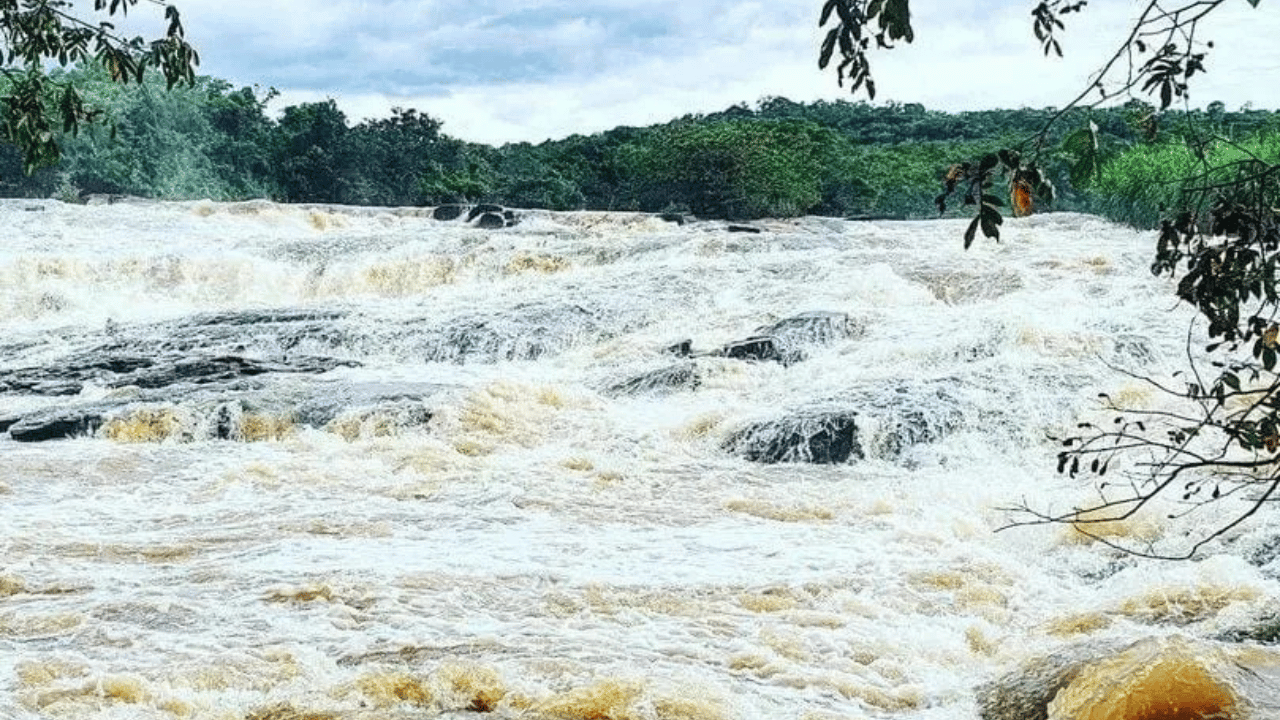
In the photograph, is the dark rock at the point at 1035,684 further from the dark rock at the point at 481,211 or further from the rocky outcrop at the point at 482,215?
the dark rock at the point at 481,211

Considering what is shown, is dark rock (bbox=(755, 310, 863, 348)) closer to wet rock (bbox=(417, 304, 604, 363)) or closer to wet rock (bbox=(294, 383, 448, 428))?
wet rock (bbox=(417, 304, 604, 363))

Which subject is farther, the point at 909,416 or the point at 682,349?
the point at 682,349

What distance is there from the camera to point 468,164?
37156 mm

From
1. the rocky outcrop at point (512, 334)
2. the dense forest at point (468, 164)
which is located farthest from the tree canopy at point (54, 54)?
the dense forest at point (468, 164)

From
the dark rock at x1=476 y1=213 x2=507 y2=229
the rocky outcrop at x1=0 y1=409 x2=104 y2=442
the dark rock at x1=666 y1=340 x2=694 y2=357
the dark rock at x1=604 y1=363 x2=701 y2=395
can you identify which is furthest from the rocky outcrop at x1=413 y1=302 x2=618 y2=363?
the dark rock at x1=476 y1=213 x2=507 y2=229

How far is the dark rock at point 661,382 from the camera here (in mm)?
11164

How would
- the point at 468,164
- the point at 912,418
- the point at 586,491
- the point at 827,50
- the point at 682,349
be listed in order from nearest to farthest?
the point at 827,50
the point at 586,491
the point at 912,418
the point at 682,349
the point at 468,164

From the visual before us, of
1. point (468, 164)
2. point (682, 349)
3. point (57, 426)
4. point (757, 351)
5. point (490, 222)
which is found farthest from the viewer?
point (468, 164)

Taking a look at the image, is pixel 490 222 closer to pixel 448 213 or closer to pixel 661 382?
pixel 448 213

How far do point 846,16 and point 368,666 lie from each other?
3.35 meters

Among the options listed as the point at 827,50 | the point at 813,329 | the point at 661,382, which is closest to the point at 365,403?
the point at 661,382

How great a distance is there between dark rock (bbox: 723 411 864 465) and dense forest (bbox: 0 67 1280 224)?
22.0 m

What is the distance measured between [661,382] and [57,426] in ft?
14.9

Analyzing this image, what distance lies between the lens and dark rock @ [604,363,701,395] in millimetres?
11164
